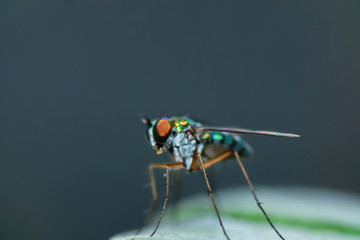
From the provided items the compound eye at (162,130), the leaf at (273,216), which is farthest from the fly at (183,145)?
the leaf at (273,216)

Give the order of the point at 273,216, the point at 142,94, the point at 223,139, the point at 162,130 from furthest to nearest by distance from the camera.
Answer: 1. the point at 142,94
2. the point at 223,139
3. the point at 273,216
4. the point at 162,130

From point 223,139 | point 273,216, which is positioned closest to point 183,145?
point 223,139

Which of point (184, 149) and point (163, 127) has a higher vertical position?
point (163, 127)

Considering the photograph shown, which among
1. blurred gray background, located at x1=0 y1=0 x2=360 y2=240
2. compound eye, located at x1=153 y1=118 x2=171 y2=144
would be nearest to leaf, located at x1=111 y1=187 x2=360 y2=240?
compound eye, located at x1=153 y1=118 x2=171 y2=144

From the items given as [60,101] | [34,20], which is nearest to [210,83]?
[60,101]

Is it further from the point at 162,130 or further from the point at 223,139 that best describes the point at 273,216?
the point at 162,130

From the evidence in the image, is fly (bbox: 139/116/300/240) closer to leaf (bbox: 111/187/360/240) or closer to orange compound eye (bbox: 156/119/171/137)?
orange compound eye (bbox: 156/119/171/137)

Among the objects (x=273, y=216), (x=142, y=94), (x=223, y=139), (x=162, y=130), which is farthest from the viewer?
(x=142, y=94)
